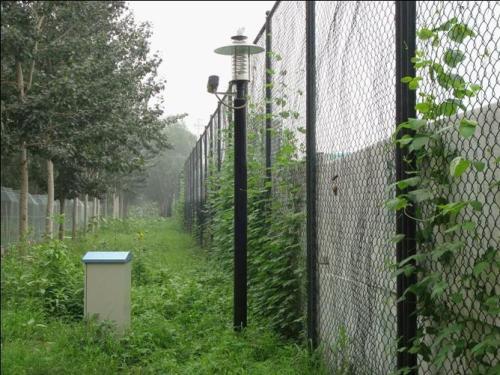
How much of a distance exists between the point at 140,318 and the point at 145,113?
11.1 metres

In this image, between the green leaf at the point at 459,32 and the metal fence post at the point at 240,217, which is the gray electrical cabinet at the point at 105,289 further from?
the green leaf at the point at 459,32

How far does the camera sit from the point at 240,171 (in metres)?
5.87

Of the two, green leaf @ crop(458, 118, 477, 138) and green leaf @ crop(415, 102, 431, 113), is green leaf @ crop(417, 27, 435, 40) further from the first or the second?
green leaf @ crop(458, 118, 477, 138)

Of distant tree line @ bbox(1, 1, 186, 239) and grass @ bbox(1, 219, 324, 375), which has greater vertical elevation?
distant tree line @ bbox(1, 1, 186, 239)

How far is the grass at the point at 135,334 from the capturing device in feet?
15.0

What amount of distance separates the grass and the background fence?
0.64 meters

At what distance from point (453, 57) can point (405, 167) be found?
0.61 m

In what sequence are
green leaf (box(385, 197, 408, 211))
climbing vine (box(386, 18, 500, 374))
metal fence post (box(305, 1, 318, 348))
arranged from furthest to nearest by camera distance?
metal fence post (box(305, 1, 318, 348)) → green leaf (box(385, 197, 408, 211)) → climbing vine (box(386, 18, 500, 374))

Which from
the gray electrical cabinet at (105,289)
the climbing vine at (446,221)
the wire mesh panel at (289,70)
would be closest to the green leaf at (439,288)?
the climbing vine at (446,221)

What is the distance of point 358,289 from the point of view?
3854 millimetres

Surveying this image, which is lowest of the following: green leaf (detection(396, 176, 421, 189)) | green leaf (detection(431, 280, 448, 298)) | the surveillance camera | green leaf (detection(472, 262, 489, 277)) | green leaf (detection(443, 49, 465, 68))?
green leaf (detection(431, 280, 448, 298))

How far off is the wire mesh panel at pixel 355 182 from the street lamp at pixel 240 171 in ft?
3.95

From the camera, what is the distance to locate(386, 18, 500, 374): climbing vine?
2.38 meters

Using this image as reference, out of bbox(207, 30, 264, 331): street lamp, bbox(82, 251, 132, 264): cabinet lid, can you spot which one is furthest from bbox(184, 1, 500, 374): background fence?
bbox(82, 251, 132, 264): cabinet lid
